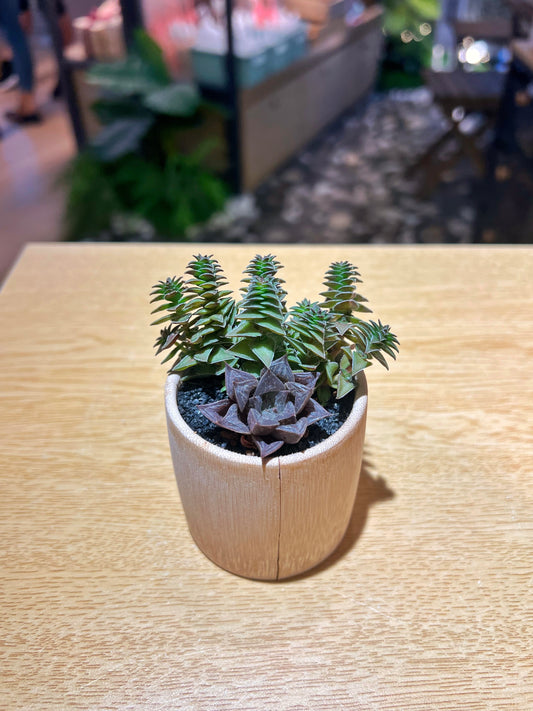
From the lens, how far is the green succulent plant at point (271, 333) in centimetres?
45

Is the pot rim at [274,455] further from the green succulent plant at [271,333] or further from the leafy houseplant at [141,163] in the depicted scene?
the leafy houseplant at [141,163]

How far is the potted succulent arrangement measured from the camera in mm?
430

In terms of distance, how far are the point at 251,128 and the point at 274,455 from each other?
83.5 inches

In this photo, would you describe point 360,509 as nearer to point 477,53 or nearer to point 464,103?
point 464,103

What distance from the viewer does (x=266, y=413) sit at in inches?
17.0

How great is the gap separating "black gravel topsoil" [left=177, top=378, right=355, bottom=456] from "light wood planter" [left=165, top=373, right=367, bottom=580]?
0.01m

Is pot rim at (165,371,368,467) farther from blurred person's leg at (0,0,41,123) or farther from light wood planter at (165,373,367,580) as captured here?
blurred person's leg at (0,0,41,123)

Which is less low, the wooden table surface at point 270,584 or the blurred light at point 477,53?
the wooden table surface at point 270,584

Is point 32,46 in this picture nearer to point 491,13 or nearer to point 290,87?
point 290,87

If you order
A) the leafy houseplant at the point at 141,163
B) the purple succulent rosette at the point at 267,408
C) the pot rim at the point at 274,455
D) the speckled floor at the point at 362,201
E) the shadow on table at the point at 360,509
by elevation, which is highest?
the purple succulent rosette at the point at 267,408

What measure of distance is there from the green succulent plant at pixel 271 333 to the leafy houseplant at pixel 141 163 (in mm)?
1825

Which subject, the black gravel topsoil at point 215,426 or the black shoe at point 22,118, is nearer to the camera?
the black gravel topsoil at point 215,426

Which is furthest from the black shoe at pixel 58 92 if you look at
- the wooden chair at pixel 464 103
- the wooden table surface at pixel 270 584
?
the wooden table surface at pixel 270 584

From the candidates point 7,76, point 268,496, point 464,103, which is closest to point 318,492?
point 268,496
